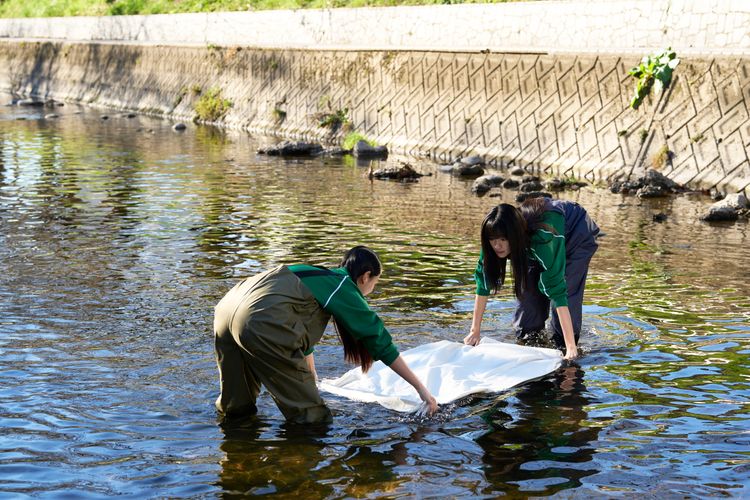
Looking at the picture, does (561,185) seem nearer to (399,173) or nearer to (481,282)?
(399,173)

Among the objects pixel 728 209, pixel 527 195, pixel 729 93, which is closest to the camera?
pixel 728 209

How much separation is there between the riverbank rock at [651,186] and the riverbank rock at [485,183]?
85.1 inches

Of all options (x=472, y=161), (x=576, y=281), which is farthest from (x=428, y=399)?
(x=472, y=161)

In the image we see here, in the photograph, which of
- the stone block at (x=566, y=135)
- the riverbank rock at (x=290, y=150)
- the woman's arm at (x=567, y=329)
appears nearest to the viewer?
the woman's arm at (x=567, y=329)

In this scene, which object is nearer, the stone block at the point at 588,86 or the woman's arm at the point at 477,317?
the woman's arm at the point at 477,317

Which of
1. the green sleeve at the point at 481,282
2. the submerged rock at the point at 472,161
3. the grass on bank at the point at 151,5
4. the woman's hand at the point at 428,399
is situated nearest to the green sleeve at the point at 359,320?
the woman's hand at the point at 428,399

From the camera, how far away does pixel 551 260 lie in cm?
805

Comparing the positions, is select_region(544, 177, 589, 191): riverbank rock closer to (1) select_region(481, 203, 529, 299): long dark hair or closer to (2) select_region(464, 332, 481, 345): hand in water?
(2) select_region(464, 332, 481, 345): hand in water

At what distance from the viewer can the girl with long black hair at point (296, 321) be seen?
21.5 ft

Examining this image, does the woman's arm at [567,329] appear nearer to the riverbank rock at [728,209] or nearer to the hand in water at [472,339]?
the hand in water at [472,339]

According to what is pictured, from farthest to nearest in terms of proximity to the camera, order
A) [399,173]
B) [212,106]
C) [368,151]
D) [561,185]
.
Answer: [212,106], [368,151], [399,173], [561,185]

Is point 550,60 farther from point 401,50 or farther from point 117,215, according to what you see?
point 117,215

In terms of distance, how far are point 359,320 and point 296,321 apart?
41 cm

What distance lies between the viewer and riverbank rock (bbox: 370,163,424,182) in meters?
20.5
